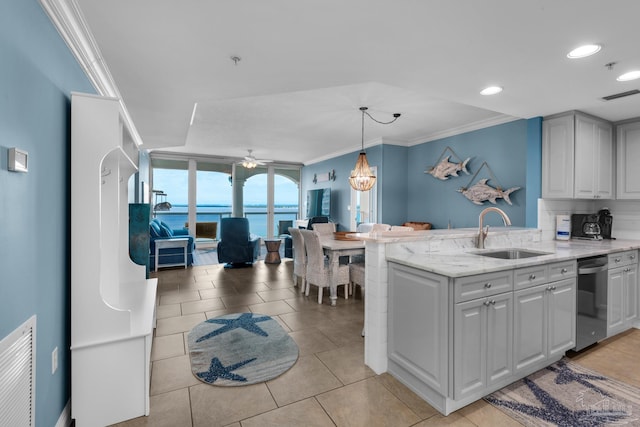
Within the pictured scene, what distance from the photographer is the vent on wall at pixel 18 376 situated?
114 centimetres

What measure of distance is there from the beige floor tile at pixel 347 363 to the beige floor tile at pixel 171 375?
40.7 inches

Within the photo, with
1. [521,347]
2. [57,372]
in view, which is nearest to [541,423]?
[521,347]

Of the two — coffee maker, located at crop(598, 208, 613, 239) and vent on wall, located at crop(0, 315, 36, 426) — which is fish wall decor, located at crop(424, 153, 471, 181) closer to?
coffee maker, located at crop(598, 208, 613, 239)

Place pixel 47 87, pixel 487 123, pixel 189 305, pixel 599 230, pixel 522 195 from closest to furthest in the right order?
pixel 47 87
pixel 599 230
pixel 189 305
pixel 522 195
pixel 487 123

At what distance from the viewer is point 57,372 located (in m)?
1.71

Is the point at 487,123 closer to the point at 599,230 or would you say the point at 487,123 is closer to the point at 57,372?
the point at 599,230

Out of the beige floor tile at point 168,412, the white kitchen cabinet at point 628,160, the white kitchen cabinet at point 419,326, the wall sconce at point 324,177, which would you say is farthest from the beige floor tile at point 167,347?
the wall sconce at point 324,177

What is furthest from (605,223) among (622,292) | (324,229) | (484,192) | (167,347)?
(167,347)

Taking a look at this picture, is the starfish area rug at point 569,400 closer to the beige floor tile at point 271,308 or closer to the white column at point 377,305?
the white column at point 377,305

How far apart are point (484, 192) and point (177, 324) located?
15.1 feet

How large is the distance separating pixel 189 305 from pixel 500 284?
354 centimetres

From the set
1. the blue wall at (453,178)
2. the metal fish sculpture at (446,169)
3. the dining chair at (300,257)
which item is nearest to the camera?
the blue wall at (453,178)

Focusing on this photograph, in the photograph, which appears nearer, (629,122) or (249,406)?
(249,406)

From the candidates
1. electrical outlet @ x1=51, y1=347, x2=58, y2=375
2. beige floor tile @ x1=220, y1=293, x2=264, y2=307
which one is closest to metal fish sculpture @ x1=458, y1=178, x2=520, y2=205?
beige floor tile @ x1=220, y1=293, x2=264, y2=307
